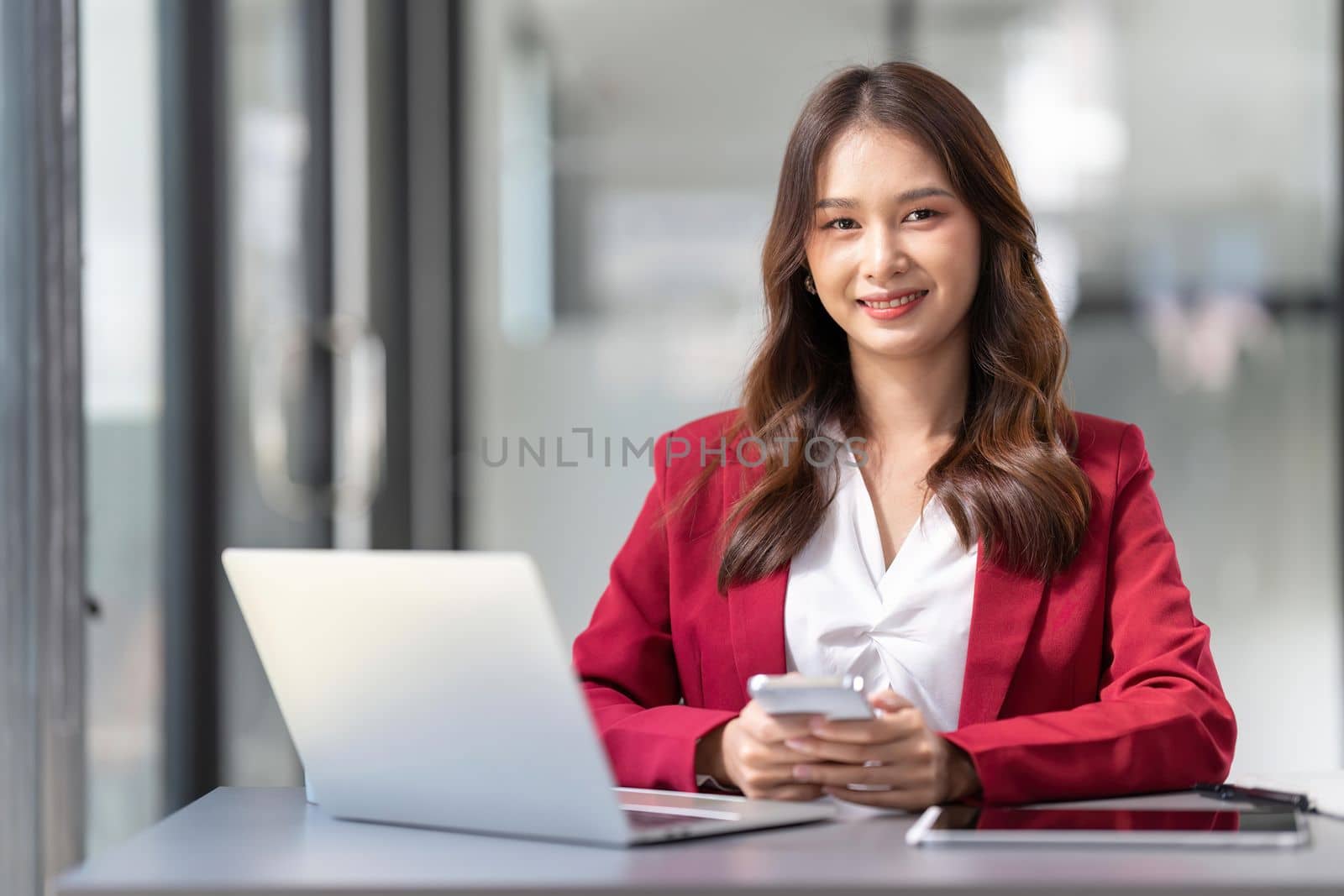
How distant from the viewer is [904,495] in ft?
5.73

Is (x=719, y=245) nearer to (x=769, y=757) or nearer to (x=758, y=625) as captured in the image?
(x=758, y=625)

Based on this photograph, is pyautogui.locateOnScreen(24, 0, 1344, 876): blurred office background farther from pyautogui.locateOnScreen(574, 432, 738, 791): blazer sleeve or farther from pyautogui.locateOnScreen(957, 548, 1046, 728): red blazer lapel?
pyautogui.locateOnScreen(957, 548, 1046, 728): red blazer lapel

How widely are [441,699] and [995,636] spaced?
70 centimetres

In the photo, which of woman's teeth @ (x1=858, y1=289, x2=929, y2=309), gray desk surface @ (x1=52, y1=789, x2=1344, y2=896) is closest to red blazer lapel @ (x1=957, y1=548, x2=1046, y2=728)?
woman's teeth @ (x1=858, y1=289, x2=929, y2=309)

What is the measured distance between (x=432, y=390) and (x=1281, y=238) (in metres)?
2.29

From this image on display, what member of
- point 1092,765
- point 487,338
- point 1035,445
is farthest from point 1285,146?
point 1092,765

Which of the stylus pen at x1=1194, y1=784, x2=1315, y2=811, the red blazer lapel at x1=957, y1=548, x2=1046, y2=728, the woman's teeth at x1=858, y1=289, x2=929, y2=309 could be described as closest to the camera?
the stylus pen at x1=1194, y1=784, x2=1315, y2=811

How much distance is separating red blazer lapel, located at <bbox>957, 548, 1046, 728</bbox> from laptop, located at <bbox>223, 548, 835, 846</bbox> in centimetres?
42

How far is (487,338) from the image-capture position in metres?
4.12

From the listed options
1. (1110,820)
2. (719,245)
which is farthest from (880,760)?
(719,245)

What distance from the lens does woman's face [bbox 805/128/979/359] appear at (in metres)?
1.66

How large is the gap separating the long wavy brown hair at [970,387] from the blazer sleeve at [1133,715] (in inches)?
2.6

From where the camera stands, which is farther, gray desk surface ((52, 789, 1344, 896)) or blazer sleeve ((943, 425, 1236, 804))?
blazer sleeve ((943, 425, 1236, 804))

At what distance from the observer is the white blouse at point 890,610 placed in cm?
162
